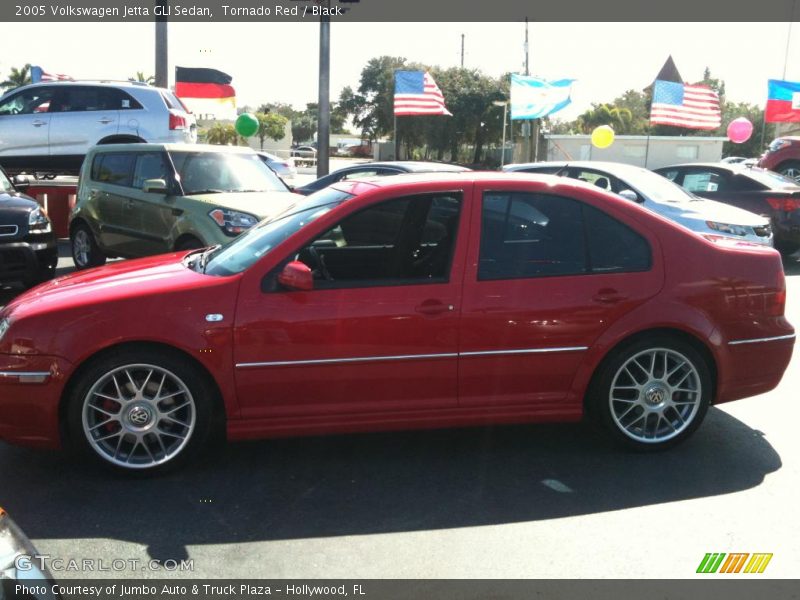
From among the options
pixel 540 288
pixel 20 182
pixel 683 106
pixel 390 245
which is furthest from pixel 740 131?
pixel 390 245

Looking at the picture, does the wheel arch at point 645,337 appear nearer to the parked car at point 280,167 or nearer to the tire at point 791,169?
the tire at point 791,169

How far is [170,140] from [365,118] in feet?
138

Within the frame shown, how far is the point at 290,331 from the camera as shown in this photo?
4.34 meters

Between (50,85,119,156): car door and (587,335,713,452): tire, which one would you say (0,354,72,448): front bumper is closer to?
(587,335,713,452): tire

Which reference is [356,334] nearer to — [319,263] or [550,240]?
[319,263]

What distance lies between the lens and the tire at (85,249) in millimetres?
10797

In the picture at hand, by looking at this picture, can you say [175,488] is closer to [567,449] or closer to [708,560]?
[567,449]

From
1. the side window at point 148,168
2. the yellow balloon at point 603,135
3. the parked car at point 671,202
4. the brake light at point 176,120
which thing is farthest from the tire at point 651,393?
the yellow balloon at point 603,135

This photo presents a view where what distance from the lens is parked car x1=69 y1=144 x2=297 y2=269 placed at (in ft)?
28.8

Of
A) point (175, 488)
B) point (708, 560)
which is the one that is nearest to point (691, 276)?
point (708, 560)

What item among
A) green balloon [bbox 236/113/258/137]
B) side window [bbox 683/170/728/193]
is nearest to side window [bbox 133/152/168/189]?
side window [bbox 683/170/728/193]

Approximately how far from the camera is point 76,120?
573 inches

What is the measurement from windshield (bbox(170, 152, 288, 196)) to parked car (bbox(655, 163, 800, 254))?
6.98 m

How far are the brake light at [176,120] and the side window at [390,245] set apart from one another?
417 inches
